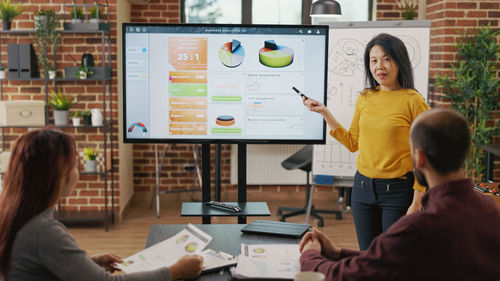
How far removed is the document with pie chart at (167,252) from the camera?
173 centimetres

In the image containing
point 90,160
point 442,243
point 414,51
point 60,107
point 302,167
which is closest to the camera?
point 442,243

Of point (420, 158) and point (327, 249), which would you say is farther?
point (327, 249)

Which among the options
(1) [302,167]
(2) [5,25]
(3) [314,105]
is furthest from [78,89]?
(3) [314,105]

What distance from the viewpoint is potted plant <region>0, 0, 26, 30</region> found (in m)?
4.48

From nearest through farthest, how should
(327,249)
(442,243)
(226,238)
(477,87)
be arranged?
(442,243), (327,249), (226,238), (477,87)

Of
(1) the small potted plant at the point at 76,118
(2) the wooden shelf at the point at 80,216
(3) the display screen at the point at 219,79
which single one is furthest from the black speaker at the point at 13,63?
(3) the display screen at the point at 219,79

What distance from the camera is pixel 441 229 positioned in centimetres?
133

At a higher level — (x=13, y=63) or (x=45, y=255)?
A: (x=13, y=63)

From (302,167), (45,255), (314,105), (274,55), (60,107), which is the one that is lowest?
(302,167)

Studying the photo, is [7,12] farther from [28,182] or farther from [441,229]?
[441,229]

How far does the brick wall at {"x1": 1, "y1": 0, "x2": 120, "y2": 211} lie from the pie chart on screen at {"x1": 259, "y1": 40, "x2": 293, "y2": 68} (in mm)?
2549

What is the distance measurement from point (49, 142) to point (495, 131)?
3741 mm

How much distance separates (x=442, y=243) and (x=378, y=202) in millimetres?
1273

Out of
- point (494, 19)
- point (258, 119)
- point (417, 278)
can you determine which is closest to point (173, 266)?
point (417, 278)
